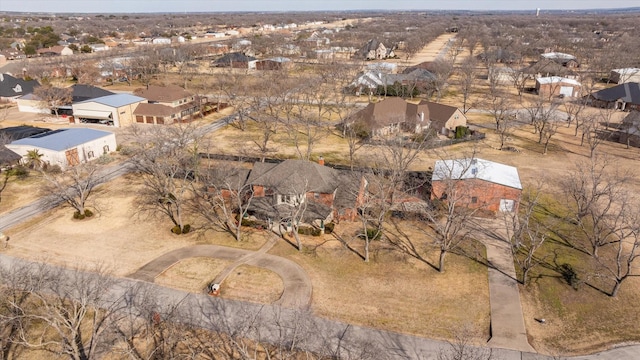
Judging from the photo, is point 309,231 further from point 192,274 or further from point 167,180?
point 167,180

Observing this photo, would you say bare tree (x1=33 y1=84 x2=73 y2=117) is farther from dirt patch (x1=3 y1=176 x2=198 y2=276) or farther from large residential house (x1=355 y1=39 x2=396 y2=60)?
large residential house (x1=355 y1=39 x2=396 y2=60)

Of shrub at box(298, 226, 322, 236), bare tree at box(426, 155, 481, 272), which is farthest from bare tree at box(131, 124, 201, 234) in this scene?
bare tree at box(426, 155, 481, 272)

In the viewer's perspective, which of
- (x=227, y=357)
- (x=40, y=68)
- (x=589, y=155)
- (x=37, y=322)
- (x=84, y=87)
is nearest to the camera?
(x=227, y=357)

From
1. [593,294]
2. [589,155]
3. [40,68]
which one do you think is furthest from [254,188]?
[40,68]

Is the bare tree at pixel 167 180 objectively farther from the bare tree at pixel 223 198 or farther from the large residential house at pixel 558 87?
the large residential house at pixel 558 87

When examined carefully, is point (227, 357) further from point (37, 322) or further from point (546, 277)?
point (546, 277)

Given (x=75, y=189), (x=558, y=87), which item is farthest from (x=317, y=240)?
(x=558, y=87)
